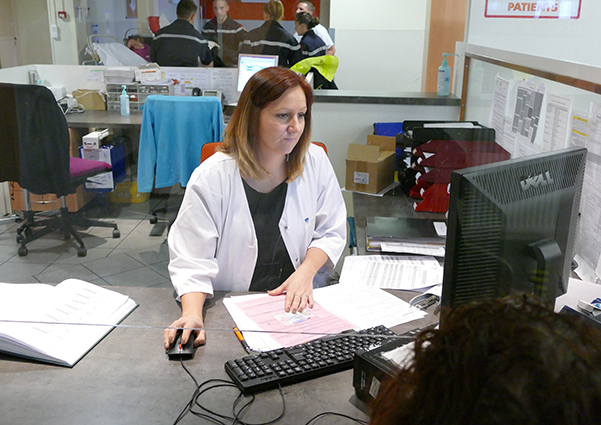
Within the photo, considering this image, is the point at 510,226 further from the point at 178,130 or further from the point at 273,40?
the point at 273,40

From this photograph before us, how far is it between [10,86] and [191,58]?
1.32 m

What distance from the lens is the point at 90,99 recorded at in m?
3.68

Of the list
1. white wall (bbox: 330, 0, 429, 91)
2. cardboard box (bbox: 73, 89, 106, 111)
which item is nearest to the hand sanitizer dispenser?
white wall (bbox: 330, 0, 429, 91)

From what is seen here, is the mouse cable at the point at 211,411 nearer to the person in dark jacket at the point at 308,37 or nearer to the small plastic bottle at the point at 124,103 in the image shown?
the small plastic bottle at the point at 124,103

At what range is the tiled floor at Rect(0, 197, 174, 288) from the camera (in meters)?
3.31

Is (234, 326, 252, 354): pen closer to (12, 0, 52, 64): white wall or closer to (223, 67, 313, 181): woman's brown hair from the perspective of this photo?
(223, 67, 313, 181): woman's brown hair

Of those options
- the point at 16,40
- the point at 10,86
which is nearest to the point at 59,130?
the point at 10,86

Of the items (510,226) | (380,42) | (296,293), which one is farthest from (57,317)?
(380,42)

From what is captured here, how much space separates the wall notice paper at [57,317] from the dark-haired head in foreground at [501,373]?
0.82 metres

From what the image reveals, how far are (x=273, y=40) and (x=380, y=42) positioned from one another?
1034mm

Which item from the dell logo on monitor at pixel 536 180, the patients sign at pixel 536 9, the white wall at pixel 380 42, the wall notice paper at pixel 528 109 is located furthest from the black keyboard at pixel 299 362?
the white wall at pixel 380 42

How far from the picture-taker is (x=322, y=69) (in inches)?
146

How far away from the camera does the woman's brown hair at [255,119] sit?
162cm

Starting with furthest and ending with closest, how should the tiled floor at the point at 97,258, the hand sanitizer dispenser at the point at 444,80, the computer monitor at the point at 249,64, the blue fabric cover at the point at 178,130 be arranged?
1. the computer monitor at the point at 249,64
2. the tiled floor at the point at 97,258
3. the blue fabric cover at the point at 178,130
4. the hand sanitizer dispenser at the point at 444,80
